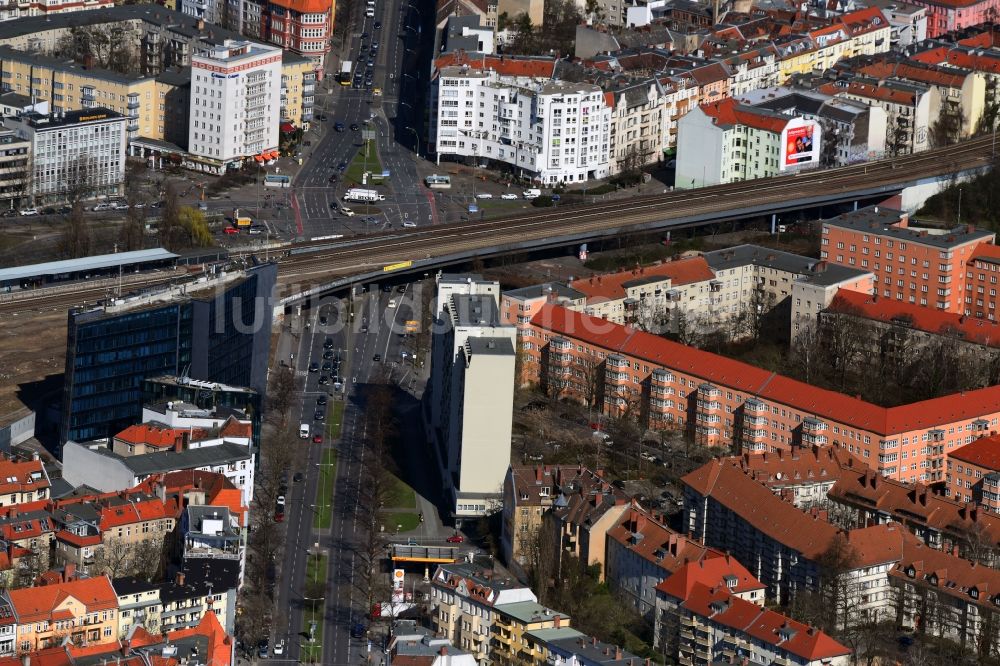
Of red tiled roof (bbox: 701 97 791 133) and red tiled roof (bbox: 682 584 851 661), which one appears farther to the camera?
red tiled roof (bbox: 701 97 791 133)

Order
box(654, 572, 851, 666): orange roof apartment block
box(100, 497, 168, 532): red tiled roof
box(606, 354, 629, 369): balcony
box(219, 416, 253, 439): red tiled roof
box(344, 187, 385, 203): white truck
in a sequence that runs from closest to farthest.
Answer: box(654, 572, 851, 666): orange roof apartment block < box(100, 497, 168, 532): red tiled roof < box(219, 416, 253, 439): red tiled roof < box(606, 354, 629, 369): balcony < box(344, 187, 385, 203): white truck

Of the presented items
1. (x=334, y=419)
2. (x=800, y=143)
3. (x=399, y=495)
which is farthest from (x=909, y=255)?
(x=399, y=495)

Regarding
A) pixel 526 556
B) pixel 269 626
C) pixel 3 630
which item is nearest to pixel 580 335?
pixel 526 556

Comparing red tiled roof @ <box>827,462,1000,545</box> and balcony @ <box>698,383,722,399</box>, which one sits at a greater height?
balcony @ <box>698,383,722,399</box>

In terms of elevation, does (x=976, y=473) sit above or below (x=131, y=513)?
below

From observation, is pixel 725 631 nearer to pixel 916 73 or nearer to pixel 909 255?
pixel 909 255

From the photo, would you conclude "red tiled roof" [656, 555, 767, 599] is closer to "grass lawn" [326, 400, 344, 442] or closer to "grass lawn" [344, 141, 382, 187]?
"grass lawn" [326, 400, 344, 442]

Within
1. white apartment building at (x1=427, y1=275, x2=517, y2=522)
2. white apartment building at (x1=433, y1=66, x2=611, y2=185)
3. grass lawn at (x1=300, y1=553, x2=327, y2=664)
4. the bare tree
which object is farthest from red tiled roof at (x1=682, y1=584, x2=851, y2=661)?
white apartment building at (x1=433, y1=66, x2=611, y2=185)

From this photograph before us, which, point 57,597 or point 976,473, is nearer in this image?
point 57,597

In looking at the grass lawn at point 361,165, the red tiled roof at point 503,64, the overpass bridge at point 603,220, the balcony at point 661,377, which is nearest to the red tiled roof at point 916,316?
the balcony at point 661,377
